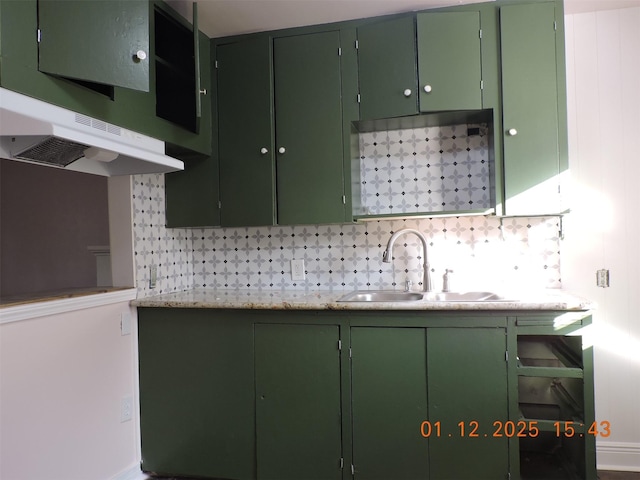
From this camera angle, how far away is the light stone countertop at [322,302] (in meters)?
1.85

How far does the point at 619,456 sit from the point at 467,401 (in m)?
1.04

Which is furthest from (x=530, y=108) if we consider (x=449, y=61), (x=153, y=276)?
(x=153, y=276)

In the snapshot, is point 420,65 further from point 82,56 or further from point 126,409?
point 126,409

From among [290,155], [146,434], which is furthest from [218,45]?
[146,434]

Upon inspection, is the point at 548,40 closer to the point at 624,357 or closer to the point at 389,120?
the point at 389,120

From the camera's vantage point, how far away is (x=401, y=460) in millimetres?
1983

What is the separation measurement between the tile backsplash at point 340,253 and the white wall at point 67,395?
0.38 meters

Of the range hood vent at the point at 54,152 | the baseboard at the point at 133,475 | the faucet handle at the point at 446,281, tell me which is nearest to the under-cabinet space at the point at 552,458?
the faucet handle at the point at 446,281

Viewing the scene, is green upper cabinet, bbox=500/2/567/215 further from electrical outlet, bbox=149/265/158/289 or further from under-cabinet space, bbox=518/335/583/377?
electrical outlet, bbox=149/265/158/289

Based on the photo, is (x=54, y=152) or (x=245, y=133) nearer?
(x=54, y=152)

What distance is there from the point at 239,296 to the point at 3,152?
1278mm

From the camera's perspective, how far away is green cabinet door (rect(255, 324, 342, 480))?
6.73 feet

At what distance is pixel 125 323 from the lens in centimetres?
225

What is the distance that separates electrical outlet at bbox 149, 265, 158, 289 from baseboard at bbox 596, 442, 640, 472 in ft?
8.38
